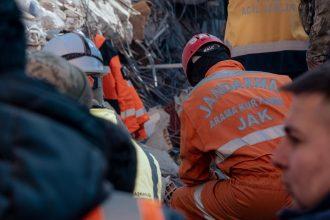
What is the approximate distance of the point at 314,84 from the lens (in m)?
1.43

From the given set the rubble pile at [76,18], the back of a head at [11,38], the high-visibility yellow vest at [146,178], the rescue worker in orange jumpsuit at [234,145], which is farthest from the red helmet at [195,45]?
the back of a head at [11,38]

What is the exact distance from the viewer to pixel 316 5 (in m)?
4.48

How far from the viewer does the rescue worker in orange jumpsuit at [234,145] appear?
316cm

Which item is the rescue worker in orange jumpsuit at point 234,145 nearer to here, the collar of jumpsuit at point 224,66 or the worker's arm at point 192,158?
the worker's arm at point 192,158

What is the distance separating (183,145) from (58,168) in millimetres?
2378

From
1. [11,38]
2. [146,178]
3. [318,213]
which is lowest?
[146,178]

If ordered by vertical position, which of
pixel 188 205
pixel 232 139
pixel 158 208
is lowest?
pixel 188 205

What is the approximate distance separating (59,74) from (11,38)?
49 centimetres

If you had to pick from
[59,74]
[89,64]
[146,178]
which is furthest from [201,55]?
[59,74]

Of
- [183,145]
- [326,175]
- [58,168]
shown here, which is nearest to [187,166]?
[183,145]

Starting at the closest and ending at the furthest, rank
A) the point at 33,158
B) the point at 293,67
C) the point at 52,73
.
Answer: the point at 33,158, the point at 52,73, the point at 293,67

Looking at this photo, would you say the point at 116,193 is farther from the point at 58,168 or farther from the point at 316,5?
the point at 316,5

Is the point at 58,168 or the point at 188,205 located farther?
the point at 188,205

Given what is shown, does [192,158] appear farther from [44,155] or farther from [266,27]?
[44,155]
